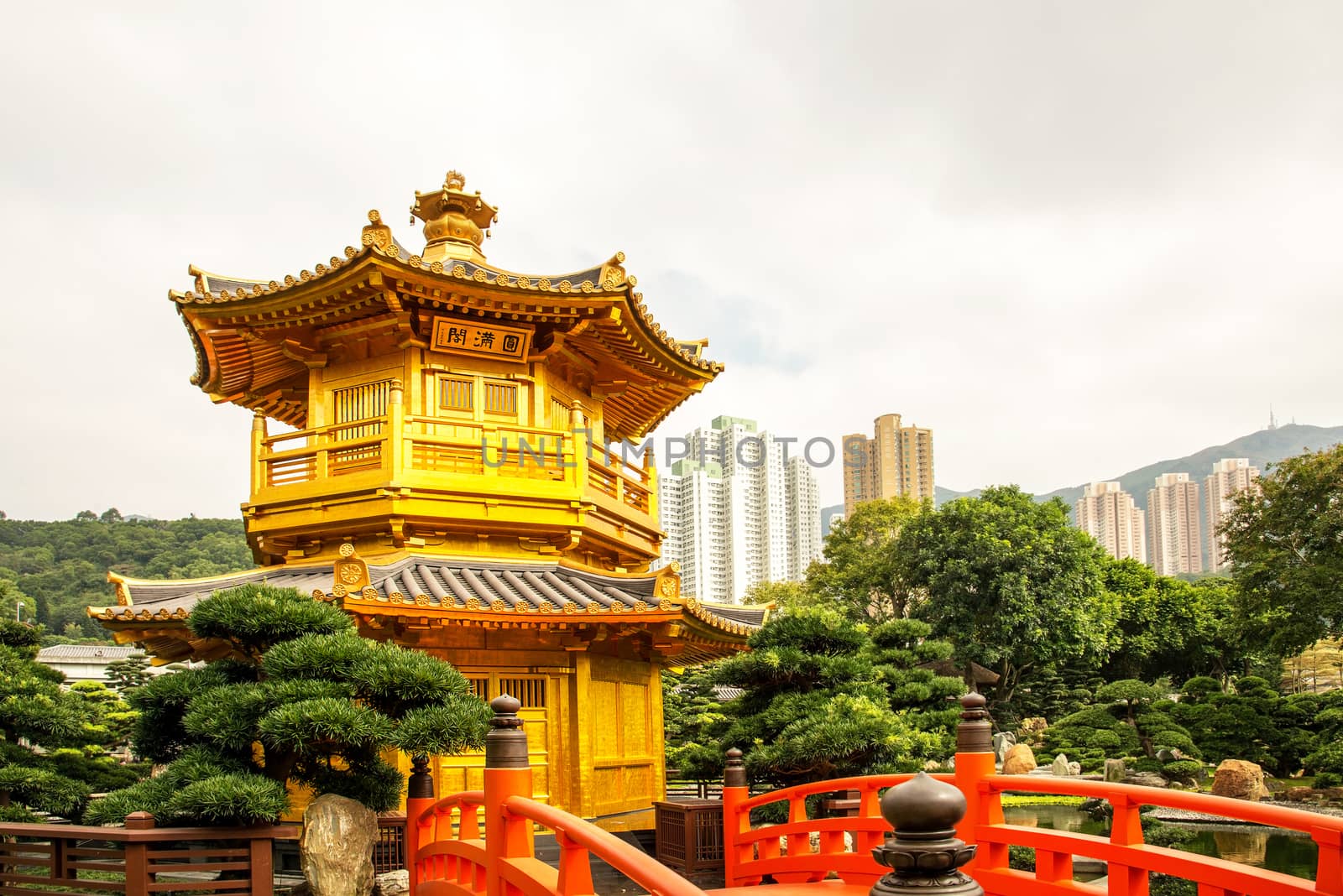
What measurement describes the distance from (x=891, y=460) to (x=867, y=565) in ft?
92.1

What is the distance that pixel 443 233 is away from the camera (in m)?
15.0

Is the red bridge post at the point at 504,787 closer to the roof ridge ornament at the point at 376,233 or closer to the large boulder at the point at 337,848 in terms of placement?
the large boulder at the point at 337,848

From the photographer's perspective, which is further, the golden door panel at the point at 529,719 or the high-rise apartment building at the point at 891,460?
the high-rise apartment building at the point at 891,460

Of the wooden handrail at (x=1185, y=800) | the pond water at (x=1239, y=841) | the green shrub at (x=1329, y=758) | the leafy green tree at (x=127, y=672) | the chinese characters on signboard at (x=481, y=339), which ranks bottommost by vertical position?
the pond water at (x=1239, y=841)

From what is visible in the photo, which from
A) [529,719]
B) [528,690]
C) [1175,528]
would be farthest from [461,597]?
[1175,528]

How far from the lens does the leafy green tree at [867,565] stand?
44031 millimetres

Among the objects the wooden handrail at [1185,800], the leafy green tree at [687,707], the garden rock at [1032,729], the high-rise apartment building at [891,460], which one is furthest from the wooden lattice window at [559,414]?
the high-rise apartment building at [891,460]

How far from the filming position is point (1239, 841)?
2244 centimetres

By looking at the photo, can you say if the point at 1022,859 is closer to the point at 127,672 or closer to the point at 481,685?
the point at 481,685

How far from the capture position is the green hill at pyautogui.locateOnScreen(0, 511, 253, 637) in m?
61.3

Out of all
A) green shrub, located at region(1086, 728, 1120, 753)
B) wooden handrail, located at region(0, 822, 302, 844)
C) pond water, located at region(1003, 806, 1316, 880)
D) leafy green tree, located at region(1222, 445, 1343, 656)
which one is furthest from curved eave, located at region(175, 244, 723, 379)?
green shrub, located at region(1086, 728, 1120, 753)

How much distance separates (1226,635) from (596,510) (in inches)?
992

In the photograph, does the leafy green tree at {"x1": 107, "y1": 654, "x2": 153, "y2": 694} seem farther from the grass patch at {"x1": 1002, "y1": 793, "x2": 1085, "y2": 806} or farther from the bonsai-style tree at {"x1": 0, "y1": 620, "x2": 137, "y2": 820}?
the grass patch at {"x1": 1002, "y1": 793, "x2": 1085, "y2": 806}

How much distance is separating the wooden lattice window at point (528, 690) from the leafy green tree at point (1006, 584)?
89.9 feet
